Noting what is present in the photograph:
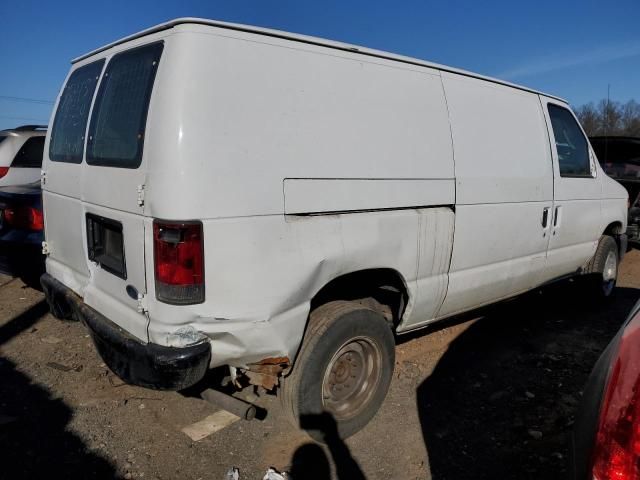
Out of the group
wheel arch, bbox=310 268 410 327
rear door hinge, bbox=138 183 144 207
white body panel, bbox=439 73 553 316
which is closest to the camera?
rear door hinge, bbox=138 183 144 207

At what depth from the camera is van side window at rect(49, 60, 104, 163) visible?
10.5 feet

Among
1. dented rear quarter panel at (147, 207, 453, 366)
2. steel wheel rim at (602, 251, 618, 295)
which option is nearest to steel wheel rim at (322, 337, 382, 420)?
dented rear quarter panel at (147, 207, 453, 366)

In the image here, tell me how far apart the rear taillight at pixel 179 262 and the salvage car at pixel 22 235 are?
2955 millimetres

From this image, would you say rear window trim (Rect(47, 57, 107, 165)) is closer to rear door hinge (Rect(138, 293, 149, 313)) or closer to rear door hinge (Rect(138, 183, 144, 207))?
rear door hinge (Rect(138, 183, 144, 207))

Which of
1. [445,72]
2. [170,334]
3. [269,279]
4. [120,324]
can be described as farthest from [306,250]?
[445,72]

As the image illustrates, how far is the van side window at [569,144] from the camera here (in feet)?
15.5

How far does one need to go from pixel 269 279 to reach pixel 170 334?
1.81 feet

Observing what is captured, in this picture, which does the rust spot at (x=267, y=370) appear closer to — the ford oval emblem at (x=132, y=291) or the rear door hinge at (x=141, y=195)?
the ford oval emblem at (x=132, y=291)

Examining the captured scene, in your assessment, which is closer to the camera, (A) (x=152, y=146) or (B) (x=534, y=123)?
(A) (x=152, y=146)

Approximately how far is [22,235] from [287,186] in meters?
3.51

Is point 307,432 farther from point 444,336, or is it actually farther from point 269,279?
point 444,336

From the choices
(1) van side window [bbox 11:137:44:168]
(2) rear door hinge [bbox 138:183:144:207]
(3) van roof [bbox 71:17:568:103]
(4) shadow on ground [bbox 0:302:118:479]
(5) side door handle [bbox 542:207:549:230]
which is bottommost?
(4) shadow on ground [bbox 0:302:118:479]

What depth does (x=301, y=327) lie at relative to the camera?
280 cm

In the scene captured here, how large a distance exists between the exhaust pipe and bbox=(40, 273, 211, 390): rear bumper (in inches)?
15.6
